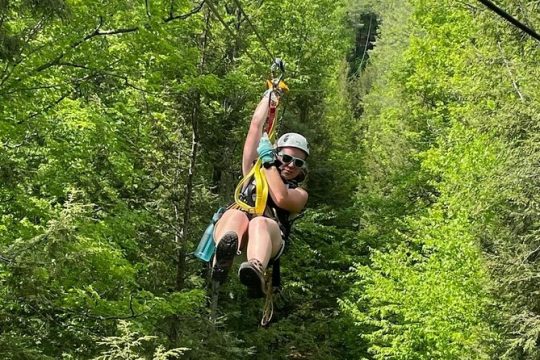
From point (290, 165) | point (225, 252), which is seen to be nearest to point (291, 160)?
point (290, 165)

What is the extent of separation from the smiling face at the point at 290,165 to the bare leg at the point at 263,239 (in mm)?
355

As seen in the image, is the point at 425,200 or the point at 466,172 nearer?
the point at 466,172

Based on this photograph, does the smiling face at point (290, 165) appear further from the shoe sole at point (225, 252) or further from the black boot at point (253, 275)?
the black boot at point (253, 275)

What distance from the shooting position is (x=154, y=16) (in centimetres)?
902

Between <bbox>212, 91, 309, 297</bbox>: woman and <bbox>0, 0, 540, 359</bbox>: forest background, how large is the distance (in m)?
0.75

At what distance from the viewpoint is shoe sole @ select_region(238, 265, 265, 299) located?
432 centimetres

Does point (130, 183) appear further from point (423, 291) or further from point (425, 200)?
point (425, 200)

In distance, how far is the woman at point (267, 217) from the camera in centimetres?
454

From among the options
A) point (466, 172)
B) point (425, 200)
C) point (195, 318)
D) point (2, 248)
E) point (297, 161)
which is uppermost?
point (425, 200)

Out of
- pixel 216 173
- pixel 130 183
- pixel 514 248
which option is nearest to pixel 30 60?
pixel 130 183

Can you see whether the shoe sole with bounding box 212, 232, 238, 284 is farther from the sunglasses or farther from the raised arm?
the raised arm

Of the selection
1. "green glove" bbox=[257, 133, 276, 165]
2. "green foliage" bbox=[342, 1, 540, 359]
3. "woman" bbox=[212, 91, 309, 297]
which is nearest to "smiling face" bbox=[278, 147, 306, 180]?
"woman" bbox=[212, 91, 309, 297]

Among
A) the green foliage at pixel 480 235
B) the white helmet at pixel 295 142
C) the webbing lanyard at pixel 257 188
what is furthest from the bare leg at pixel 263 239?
the green foliage at pixel 480 235

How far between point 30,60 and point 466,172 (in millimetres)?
9206
